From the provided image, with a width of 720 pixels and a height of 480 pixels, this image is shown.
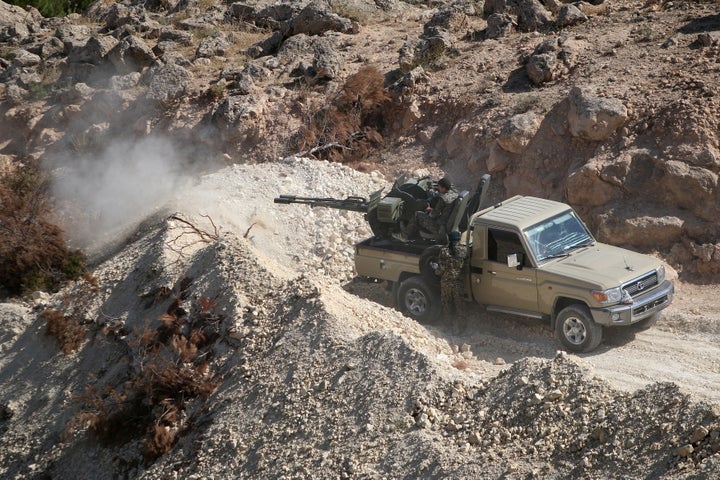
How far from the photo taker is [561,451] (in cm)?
827

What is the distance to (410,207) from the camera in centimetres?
1368

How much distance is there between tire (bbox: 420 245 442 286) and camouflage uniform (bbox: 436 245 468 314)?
27 centimetres

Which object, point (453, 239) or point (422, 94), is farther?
point (422, 94)

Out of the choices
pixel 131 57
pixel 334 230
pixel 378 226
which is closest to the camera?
pixel 378 226

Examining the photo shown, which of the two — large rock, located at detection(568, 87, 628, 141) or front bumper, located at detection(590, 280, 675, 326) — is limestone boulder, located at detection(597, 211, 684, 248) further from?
front bumper, located at detection(590, 280, 675, 326)

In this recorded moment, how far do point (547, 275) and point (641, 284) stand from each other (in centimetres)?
120

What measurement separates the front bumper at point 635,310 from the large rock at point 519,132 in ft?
18.3

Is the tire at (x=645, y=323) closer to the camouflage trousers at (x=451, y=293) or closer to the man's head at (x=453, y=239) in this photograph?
the camouflage trousers at (x=451, y=293)

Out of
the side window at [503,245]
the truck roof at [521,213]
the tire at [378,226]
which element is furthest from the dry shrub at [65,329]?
the side window at [503,245]

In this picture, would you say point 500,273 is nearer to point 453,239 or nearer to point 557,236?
point 453,239

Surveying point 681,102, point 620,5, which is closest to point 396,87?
point 620,5

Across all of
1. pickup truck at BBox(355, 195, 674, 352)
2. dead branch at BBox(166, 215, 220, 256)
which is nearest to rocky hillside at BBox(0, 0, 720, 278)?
pickup truck at BBox(355, 195, 674, 352)

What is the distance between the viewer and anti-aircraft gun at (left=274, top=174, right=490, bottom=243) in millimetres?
13002

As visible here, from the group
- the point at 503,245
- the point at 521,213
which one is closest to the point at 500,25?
the point at 521,213
